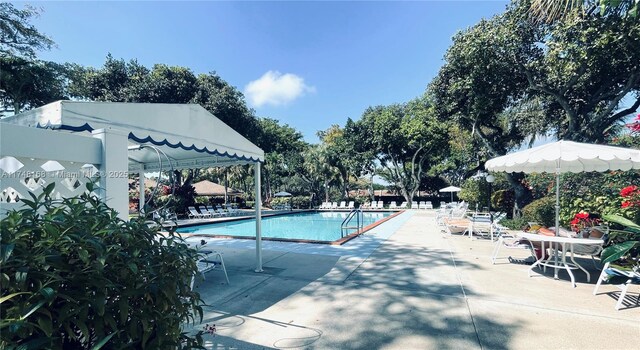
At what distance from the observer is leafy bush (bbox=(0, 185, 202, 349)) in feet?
3.59

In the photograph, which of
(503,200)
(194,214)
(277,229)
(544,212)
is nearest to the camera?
(544,212)

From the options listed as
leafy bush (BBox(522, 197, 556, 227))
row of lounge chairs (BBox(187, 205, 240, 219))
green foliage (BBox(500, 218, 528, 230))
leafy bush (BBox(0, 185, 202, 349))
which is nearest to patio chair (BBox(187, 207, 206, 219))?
row of lounge chairs (BBox(187, 205, 240, 219))

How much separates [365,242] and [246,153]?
492 cm

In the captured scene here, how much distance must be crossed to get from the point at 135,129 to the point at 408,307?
14.0 feet

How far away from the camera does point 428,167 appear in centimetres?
3228

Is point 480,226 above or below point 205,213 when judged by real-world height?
below

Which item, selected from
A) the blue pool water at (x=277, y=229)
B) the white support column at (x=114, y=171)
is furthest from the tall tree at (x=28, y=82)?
the white support column at (x=114, y=171)

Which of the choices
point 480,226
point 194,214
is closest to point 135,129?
point 480,226

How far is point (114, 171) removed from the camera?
103 inches

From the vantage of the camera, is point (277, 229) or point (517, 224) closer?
point (517, 224)

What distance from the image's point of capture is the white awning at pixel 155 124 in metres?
3.06

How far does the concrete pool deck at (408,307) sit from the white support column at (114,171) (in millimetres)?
1069

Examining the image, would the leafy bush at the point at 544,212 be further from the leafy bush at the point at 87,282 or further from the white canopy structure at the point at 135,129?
the leafy bush at the point at 87,282

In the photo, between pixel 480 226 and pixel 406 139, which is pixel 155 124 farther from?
pixel 406 139
